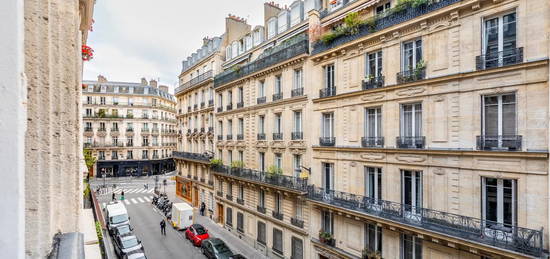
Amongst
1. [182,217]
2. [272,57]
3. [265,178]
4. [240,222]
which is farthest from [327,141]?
[182,217]

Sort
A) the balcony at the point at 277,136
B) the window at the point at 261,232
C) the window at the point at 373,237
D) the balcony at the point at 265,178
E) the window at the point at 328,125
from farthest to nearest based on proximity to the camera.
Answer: the window at the point at 261,232 < the balcony at the point at 277,136 < the balcony at the point at 265,178 < the window at the point at 328,125 < the window at the point at 373,237

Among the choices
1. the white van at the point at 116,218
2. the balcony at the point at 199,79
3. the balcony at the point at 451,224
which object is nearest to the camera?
the balcony at the point at 451,224

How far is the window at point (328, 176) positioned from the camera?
54.7ft

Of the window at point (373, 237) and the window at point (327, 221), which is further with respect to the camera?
the window at point (327, 221)

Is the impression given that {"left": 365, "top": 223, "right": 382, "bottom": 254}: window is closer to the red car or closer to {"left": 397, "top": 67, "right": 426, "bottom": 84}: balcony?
{"left": 397, "top": 67, "right": 426, "bottom": 84}: balcony

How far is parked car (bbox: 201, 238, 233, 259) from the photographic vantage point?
18462 millimetres

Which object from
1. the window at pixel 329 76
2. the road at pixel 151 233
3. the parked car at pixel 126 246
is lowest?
the road at pixel 151 233

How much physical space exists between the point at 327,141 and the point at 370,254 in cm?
632

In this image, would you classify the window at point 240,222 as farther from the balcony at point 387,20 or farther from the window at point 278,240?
the balcony at point 387,20

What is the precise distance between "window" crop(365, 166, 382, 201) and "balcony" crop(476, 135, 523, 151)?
15.0 ft

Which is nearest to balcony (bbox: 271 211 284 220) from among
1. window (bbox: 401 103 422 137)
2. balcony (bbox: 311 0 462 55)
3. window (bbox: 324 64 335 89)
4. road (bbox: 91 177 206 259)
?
road (bbox: 91 177 206 259)

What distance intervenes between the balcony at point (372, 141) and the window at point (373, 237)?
4002mm

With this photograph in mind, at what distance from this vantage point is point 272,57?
20.7 meters

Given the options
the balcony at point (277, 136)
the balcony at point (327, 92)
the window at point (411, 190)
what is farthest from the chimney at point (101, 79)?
the window at point (411, 190)
